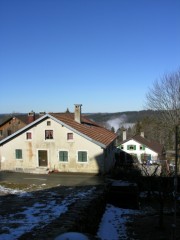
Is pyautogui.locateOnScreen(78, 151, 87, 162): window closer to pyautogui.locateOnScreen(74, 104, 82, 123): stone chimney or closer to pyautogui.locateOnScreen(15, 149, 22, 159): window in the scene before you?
pyautogui.locateOnScreen(74, 104, 82, 123): stone chimney

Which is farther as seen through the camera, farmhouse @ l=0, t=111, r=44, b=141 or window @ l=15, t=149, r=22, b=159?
farmhouse @ l=0, t=111, r=44, b=141

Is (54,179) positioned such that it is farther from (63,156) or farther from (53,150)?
(53,150)

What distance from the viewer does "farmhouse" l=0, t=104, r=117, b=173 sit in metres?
27.4

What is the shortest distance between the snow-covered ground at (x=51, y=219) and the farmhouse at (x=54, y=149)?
30.5ft

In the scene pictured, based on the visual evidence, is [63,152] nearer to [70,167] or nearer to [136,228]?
[70,167]

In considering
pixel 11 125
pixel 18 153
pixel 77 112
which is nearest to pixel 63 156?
pixel 18 153

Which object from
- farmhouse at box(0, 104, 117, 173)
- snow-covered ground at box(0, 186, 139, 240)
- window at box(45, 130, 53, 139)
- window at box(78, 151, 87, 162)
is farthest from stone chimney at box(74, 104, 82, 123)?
snow-covered ground at box(0, 186, 139, 240)

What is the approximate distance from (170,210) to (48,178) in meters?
11.0

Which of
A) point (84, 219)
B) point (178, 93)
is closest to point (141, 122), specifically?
point (178, 93)

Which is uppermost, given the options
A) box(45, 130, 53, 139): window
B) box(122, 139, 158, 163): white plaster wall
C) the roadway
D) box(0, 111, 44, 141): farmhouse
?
box(0, 111, 44, 141): farmhouse

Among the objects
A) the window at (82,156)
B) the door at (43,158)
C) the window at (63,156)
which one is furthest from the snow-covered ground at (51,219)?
the door at (43,158)

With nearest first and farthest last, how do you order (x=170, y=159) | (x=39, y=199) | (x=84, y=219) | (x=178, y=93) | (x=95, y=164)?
(x=84, y=219) → (x=39, y=199) → (x=95, y=164) → (x=178, y=93) → (x=170, y=159)

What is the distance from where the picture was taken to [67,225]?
9.91 metres

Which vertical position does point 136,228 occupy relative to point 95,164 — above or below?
below
